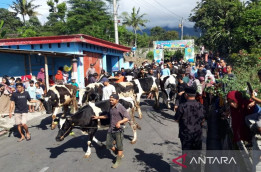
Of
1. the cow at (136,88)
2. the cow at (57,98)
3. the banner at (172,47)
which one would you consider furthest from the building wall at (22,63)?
the banner at (172,47)

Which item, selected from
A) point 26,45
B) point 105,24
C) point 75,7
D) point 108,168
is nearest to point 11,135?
point 108,168

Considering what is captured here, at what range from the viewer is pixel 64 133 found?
596 centimetres

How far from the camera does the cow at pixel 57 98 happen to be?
8.61m

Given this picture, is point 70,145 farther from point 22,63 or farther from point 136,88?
point 22,63

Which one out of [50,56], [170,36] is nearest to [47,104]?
[50,56]

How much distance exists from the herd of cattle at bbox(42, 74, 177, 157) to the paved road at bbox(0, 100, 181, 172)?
41cm

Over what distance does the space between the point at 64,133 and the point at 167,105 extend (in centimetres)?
635

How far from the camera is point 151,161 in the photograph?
582cm

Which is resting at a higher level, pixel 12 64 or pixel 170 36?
pixel 170 36

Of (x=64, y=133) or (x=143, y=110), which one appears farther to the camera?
(x=143, y=110)

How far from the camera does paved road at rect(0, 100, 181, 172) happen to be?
5.74 meters

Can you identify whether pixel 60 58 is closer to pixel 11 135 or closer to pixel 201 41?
pixel 11 135

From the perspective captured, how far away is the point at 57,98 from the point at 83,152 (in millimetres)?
3084

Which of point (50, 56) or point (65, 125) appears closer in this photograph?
point (65, 125)
